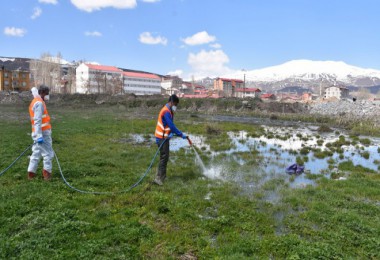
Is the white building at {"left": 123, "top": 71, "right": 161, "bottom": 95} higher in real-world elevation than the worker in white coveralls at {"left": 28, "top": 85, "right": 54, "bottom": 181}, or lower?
higher

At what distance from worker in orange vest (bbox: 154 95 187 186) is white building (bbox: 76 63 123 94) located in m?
112

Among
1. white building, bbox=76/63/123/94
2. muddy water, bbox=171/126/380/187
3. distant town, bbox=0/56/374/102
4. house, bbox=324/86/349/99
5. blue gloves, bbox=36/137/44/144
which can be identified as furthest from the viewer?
house, bbox=324/86/349/99

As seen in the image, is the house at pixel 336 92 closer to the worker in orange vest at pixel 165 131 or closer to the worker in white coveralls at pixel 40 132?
the worker in orange vest at pixel 165 131

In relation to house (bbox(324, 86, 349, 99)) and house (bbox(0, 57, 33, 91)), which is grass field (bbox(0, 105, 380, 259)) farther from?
house (bbox(324, 86, 349, 99))

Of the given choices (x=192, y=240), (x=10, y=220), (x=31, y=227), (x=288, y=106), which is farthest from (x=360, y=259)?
(x=288, y=106)

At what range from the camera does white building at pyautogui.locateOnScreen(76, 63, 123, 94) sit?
120 m

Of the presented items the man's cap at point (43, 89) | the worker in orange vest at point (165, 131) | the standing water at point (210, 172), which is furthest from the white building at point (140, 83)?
→ the worker in orange vest at point (165, 131)

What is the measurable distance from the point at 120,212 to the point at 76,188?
260 centimetres

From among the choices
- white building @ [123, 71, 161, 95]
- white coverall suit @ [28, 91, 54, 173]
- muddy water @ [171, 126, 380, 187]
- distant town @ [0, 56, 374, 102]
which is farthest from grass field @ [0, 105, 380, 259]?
white building @ [123, 71, 161, 95]

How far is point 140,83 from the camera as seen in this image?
154 metres

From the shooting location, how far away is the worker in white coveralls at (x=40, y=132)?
Answer: 9.75 meters

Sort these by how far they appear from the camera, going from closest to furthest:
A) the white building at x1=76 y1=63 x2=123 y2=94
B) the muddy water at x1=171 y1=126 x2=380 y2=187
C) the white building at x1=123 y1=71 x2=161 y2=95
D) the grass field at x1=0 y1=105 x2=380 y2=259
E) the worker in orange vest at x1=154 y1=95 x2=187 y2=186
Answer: the grass field at x1=0 y1=105 x2=380 y2=259
the worker in orange vest at x1=154 y1=95 x2=187 y2=186
the muddy water at x1=171 y1=126 x2=380 y2=187
the white building at x1=76 y1=63 x2=123 y2=94
the white building at x1=123 y1=71 x2=161 y2=95

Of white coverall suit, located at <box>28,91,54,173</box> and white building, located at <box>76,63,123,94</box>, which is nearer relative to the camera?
white coverall suit, located at <box>28,91,54,173</box>

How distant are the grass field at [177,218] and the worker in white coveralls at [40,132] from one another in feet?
1.90
